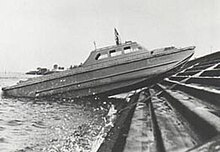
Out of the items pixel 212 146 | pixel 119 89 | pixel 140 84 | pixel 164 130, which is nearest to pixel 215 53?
pixel 140 84

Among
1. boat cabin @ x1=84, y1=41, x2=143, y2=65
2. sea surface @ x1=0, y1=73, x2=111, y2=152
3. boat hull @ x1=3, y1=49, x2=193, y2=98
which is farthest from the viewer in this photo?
boat cabin @ x1=84, y1=41, x2=143, y2=65

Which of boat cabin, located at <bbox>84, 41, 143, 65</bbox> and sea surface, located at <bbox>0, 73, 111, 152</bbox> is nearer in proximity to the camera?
sea surface, located at <bbox>0, 73, 111, 152</bbox>

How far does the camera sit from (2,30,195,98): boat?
12.7 meters

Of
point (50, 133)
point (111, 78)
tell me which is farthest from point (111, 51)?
point (50, 133)

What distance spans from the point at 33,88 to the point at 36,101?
0.93 metres

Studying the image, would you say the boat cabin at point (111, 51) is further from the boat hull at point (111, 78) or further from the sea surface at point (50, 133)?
the sea surface at point (50, 133)

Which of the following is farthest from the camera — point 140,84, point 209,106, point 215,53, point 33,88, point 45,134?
point 33,88

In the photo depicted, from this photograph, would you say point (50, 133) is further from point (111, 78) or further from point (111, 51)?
point (111, 51)

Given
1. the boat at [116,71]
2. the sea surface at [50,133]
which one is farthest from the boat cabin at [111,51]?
the sea surface at [50,133]

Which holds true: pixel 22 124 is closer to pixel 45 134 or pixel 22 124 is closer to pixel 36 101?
pixel 45 134

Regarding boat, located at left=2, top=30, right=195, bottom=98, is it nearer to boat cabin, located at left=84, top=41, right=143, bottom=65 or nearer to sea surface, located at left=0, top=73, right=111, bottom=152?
boat cabin, located at left=84, top=41, right=143, bottom=65

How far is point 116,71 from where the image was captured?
13141mm

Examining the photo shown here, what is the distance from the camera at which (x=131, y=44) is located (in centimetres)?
1360

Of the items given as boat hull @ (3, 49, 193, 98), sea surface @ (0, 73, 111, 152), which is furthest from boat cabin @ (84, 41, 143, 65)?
sea surface @ (0, 73, 111, 152)
